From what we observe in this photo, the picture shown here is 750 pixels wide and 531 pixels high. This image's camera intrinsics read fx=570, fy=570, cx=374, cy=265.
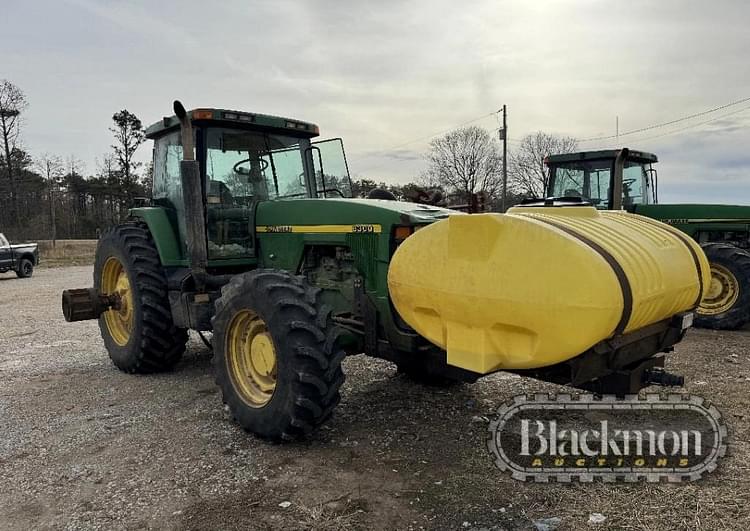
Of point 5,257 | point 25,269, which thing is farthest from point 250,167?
point 25,269

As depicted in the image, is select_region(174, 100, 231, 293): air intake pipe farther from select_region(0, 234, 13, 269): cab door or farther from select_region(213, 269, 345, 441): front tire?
select_region(0, 234, 13, 269): cab door

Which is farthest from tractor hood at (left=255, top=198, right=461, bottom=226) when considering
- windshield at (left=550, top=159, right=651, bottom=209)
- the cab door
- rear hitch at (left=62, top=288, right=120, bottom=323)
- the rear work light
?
the cab door

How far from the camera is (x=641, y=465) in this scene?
355 cm

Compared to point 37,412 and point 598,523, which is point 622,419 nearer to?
point 598,523

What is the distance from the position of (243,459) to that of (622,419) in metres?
2.82

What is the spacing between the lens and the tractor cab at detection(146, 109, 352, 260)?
5285 mm

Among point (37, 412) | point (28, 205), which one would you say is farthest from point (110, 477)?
point (28, 205)

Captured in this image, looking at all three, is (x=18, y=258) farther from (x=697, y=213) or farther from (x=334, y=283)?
(x=697, y=213)

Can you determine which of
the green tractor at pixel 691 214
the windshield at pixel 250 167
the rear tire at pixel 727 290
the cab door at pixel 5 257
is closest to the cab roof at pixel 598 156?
the green tractor at pixel 691 214

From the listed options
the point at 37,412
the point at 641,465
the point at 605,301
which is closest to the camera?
the point at 605,301

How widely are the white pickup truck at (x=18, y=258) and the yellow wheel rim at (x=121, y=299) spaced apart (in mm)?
14179

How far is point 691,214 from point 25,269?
18.9 metres

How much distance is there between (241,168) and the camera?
547 cm

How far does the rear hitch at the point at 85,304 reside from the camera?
6.01 m
